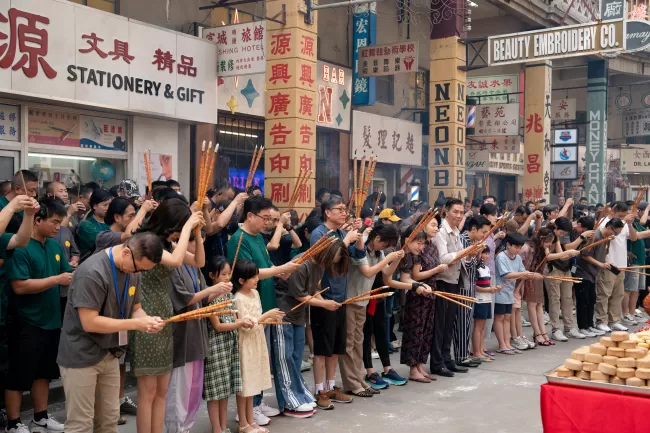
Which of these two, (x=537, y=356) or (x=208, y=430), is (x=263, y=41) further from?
(x=208, y=430)

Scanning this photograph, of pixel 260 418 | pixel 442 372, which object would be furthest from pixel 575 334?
pixel 260 418

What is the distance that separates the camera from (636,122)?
86.3 ft

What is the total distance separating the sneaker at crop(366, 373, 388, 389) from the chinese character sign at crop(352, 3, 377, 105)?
30.5 ft

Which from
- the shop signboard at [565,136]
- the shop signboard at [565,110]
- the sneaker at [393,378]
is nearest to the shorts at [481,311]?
the sneaker at [393,378]

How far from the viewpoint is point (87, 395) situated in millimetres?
3822

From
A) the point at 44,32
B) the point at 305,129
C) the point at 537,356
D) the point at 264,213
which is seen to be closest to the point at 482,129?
the point at 305,129

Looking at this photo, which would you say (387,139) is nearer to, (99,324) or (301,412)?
(301,412)

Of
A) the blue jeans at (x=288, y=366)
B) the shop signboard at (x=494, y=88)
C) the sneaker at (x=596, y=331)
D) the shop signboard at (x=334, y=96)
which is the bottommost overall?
the sneaker at (x=596, y=331)

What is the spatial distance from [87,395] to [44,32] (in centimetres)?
604

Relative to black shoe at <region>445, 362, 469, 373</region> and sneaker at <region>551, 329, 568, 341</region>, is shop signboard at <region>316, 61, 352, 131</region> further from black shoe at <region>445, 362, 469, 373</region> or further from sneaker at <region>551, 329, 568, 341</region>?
black shoe at <region>445, 362, 469, 373</region>

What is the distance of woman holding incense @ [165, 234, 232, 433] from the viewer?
15.2ft

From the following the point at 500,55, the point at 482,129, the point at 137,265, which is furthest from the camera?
the point at 482,129

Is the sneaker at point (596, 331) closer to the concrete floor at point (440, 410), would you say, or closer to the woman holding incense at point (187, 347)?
the concrete floor at point (440, 410)

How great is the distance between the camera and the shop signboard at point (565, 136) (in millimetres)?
19578
